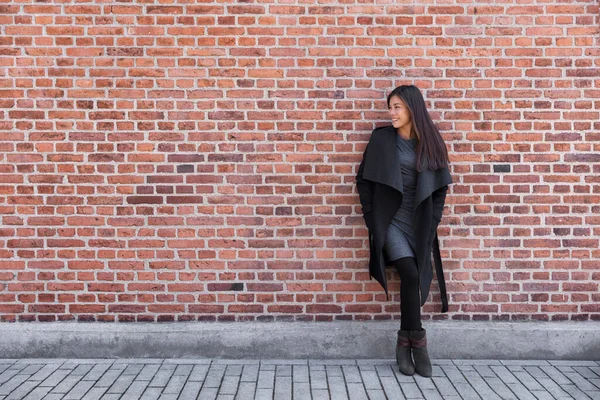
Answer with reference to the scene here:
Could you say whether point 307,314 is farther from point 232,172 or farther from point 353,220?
point 232,172

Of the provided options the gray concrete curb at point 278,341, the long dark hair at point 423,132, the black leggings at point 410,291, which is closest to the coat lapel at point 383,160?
the long dark hair at point 423,132

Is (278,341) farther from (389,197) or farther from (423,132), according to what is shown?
(423,132)

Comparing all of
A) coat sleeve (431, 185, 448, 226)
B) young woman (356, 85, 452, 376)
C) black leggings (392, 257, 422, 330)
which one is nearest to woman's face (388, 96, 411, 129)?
young woman (356, 85, 452, 376)

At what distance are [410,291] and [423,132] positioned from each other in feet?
3.88

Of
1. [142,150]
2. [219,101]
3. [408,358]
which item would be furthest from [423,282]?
[142,150]

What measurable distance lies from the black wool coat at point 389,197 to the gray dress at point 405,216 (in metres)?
0.06

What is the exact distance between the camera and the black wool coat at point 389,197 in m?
4.13

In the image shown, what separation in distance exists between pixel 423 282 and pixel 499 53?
1.90 meters

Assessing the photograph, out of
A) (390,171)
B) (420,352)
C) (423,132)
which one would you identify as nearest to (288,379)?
(420,352)

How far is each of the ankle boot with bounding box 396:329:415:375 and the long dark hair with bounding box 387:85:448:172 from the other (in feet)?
4.16

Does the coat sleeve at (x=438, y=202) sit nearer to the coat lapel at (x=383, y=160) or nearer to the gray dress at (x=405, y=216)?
the gray dress at (x=405, y=216)

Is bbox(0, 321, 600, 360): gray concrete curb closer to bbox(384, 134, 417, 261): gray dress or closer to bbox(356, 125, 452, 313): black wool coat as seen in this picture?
bbox(356, 125, 452, 313): black wool coat

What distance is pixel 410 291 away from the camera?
4.20m

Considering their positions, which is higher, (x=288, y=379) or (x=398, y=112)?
(x=398, y=112)
